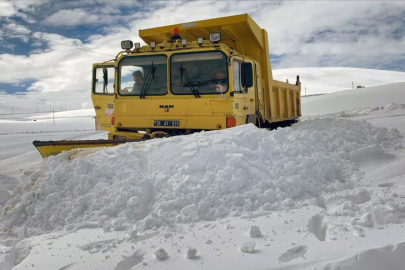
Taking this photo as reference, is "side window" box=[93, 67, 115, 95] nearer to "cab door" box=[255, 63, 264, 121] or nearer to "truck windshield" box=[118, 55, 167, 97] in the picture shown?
"truck windshield" box=[118, 55, 167, 97]

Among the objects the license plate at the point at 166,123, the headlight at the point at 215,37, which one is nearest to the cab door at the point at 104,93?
the license plate at the point at 166,123

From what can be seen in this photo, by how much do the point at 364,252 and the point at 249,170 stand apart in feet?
5.46

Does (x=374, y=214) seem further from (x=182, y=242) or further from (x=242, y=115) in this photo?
(x=242, y=115)

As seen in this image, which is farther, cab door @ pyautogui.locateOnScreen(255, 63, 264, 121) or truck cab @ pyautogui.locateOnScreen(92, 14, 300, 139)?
cab door @ pyautogui.locateOnScreen(255, 63, 264, 121)

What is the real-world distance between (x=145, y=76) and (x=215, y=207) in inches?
153

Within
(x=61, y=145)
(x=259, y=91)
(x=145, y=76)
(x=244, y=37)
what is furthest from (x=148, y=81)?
(x=244, y=37)

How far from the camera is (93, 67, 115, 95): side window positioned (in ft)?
22.3

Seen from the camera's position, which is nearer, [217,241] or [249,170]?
[217,241]

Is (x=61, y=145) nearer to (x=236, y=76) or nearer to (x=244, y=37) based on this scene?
(x=236, y=76)

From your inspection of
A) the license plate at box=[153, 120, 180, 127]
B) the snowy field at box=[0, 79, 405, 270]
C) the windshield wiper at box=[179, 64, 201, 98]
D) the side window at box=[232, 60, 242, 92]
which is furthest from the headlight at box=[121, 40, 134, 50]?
the snowy field at box=[0, 79, 405, 270]

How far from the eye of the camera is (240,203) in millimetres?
3453

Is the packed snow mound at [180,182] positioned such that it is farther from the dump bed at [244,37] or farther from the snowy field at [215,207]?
the dump bed at [244,37]

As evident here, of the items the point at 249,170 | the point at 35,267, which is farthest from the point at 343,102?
the point at 35,267

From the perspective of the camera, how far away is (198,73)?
6.21 m
